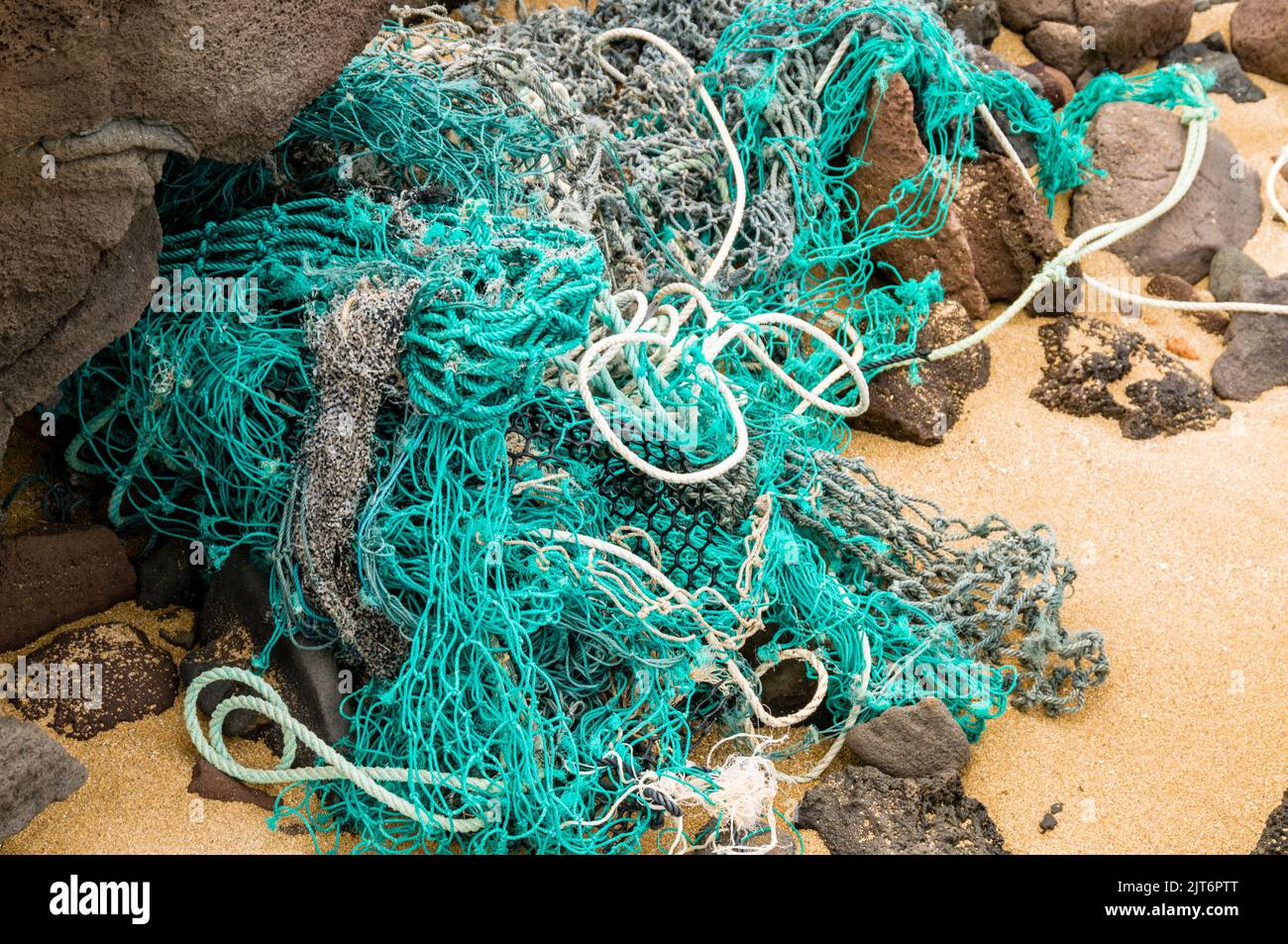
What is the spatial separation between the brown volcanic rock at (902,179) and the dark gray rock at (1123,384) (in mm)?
358

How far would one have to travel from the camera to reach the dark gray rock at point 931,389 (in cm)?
467

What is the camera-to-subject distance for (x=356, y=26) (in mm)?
3590

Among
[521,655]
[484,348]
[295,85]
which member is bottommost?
[521,655]

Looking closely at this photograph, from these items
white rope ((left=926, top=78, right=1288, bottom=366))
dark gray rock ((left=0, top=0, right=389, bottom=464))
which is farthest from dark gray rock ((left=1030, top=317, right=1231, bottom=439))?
dark gray rock ((left=0, top=0, right=389, bottom=464))

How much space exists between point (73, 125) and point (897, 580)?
91.2 inches

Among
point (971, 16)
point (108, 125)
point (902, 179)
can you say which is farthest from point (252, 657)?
point (971, 16)

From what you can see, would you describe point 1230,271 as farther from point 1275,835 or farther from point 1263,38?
point 1275,835

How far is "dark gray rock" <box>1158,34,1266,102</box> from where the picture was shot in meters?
6.18

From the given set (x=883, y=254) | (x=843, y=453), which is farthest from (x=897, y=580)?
(x=883, y=254)

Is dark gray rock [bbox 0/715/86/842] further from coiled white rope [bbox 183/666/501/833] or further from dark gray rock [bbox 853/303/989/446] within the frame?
dark gray rock [bbox 853/303/989/446]

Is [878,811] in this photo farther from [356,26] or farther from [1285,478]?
[356,26]

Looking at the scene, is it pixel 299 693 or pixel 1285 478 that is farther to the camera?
pixel 1285 478

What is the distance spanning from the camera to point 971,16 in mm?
6016

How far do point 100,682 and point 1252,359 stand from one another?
12.1ft
